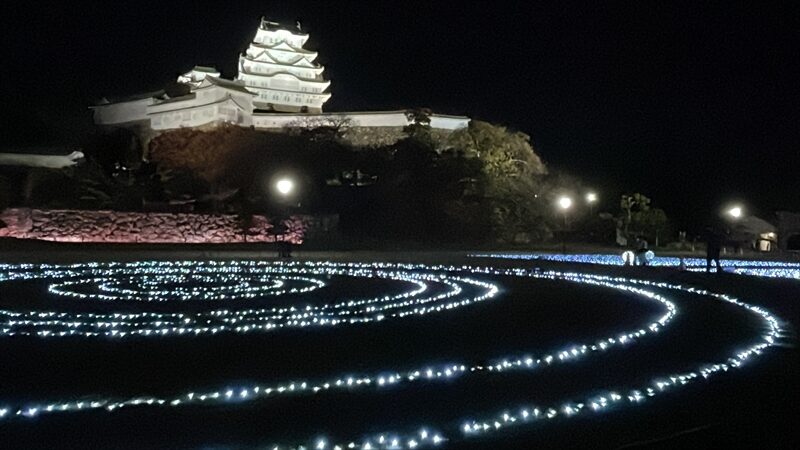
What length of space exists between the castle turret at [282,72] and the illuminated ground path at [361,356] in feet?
171

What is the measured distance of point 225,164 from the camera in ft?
138

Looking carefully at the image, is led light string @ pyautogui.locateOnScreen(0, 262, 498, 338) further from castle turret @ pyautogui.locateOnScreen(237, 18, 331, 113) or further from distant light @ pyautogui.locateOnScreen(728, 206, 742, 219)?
castle turret @ pyautogui.locateOnScreen(237, 18, 331, 113)

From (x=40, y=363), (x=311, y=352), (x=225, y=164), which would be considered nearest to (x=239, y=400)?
(x=311, y=352)

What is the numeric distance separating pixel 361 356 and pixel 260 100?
58.9m

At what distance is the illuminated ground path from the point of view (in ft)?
17.5

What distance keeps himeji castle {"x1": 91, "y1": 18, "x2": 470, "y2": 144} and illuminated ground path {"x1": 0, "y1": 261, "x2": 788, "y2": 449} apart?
40.6 metres

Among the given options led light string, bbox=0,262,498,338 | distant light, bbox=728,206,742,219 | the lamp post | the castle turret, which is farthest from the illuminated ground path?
the castle turret

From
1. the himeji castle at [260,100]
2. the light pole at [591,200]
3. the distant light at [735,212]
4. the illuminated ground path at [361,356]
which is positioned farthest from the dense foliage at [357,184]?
the illuminated ground path at [361,356]

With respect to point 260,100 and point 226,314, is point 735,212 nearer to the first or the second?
point 226,314

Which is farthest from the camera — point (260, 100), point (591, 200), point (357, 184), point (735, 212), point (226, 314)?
point (260, 100)

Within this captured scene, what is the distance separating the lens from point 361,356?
7.50 m

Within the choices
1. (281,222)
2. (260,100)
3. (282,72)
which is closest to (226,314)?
(281,222)

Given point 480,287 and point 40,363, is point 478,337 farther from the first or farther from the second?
point 480,287

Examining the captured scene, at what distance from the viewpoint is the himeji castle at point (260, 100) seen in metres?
53.8
